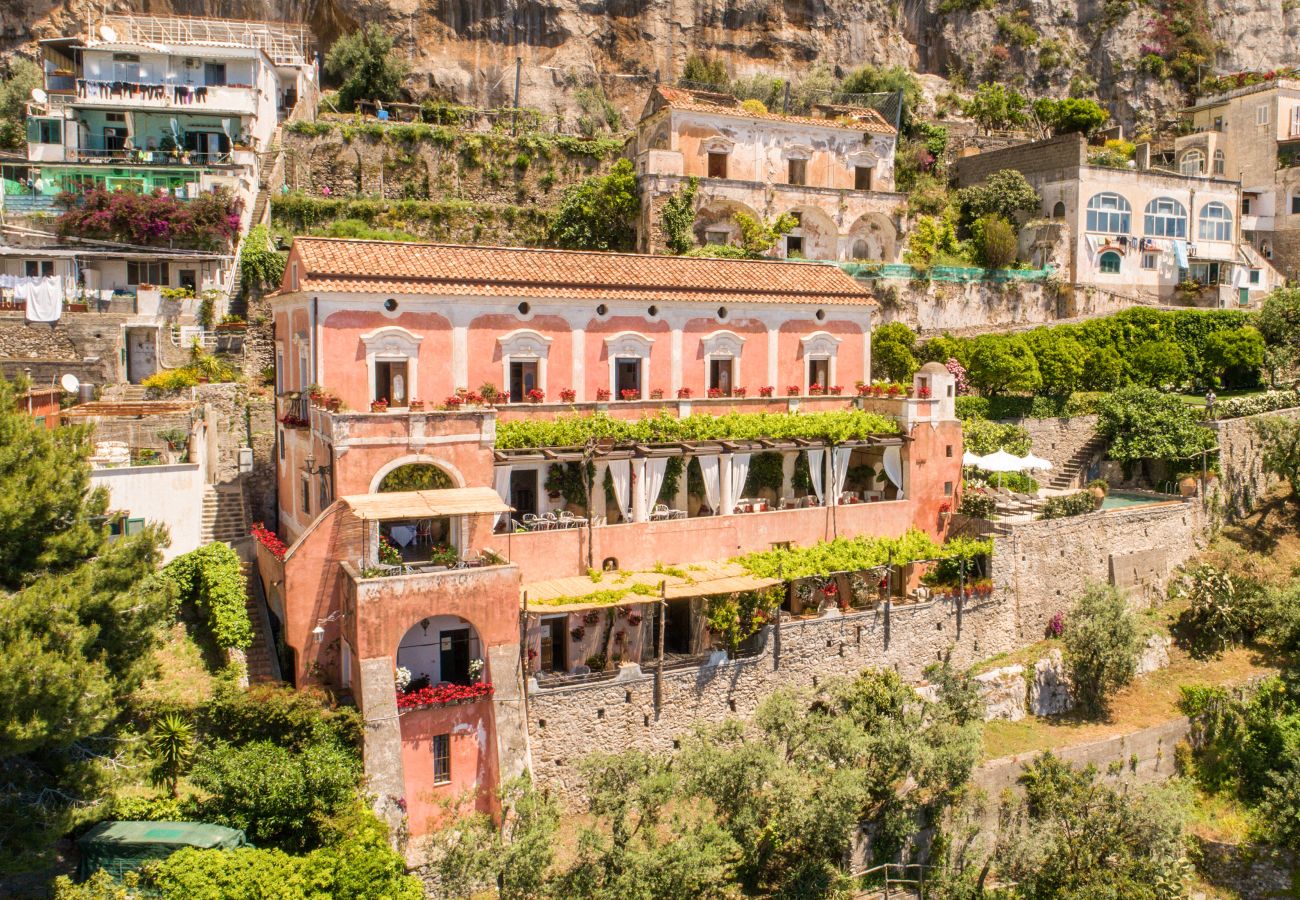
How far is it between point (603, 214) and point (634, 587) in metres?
24.2

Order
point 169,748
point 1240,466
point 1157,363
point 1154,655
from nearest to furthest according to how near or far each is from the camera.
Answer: point 169,748
point 1154,655
point 1240,466
point 1157,363

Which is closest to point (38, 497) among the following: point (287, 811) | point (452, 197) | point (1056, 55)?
point (287, 811)

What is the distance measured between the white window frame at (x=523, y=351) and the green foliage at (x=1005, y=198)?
104 feet

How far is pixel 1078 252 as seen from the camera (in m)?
49.8

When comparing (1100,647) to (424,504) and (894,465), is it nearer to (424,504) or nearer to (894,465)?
(894,465)

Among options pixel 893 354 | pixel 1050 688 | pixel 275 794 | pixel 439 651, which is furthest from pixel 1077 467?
pixel 275 794

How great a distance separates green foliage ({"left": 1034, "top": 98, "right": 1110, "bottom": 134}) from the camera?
63531 millimetres

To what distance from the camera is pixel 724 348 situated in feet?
103

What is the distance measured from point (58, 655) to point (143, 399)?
17.6m

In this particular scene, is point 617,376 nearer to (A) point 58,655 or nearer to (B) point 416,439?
(B) point 416,439

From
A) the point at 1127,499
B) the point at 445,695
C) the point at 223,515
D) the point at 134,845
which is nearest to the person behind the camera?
the point at 134,845

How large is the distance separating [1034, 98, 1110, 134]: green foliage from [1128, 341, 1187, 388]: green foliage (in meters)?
26.0

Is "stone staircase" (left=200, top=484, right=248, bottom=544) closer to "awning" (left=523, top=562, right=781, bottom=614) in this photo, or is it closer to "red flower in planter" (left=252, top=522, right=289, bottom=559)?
"red flower in planter" (left=252, top=522, right=289, bottom=559)

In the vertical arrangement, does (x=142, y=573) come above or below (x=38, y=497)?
below
